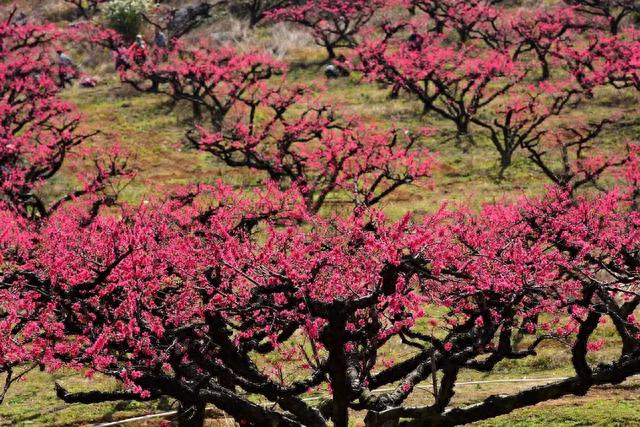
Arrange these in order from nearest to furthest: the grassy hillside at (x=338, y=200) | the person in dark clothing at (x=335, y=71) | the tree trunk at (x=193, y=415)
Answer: the tree trunk at (x=193, y=415), the grassy hillside at (x=338, y=200), the person in dark clothing at (x=335, y=71)

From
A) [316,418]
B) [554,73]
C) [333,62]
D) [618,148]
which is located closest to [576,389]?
[316,418]

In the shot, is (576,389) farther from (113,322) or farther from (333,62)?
(333,62)

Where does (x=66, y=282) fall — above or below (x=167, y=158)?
above

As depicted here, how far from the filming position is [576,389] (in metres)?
12.6

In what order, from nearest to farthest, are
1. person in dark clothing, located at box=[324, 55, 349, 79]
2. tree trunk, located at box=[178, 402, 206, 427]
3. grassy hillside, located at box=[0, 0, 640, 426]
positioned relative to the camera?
tree trunk, located at box=[178, 402, 206, 427] → grassy hillside, located at box=[0, 0, 640, 426] → person in dark clothing, located at box=[324, 55, 349, 79]

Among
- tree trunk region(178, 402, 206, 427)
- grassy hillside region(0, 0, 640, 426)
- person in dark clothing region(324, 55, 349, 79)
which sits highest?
person in dark clothing region(324, 55, 349, 79)

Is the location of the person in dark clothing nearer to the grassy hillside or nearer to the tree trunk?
the grassy hillside

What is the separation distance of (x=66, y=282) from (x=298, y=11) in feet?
161

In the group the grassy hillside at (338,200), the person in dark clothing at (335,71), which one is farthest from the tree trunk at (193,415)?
the person in dark clothing at (335,71)

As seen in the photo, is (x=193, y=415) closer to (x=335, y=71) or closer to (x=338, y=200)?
(x=338, y=200)

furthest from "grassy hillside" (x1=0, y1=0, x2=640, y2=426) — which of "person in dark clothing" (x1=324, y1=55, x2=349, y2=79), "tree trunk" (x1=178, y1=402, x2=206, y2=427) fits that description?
"tree trunk" (x1=178, y1=402, x2=206, y2=427)

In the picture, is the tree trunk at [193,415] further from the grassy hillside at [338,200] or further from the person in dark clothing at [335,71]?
the person in dark clothing at [335,71]

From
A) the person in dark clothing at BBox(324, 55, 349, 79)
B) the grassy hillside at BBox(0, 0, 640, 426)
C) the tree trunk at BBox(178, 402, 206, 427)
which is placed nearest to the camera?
the tree trunk at BBox(178, 402, 206, 427)

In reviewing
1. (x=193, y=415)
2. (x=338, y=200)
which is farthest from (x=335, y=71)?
(x=193, y=415)
